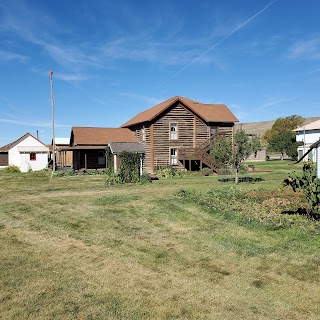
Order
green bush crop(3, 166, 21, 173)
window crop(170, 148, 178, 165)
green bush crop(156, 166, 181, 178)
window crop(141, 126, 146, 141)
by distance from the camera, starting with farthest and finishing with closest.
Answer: green bush crop(3, 166, 21, 173), window crop(141, 126, 146, 141), window crop(170, 148, 178, 165), green bush crop(156, 166, 181, 178)

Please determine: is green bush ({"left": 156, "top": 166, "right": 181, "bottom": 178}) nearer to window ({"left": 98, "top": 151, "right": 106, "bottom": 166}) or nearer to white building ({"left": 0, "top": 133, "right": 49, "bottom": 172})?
window ({"left": 98, "top": 151, "right": 106, "bottom": 166})

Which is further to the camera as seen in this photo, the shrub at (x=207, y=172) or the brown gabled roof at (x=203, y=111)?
the brown gabled roof at (x=203, y=111)

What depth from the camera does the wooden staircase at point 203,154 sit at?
32406mm

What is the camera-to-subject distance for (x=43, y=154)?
42.9 meters

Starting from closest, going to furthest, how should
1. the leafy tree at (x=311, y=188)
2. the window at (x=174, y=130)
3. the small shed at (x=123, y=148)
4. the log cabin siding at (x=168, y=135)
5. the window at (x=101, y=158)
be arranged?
the leafy tree at (x=311, y=188) < the small shed at (x=123, y=148) < the log cabin siding at (x=168, y=135) < the window at (x=174, y=130) < the window at (x=101, y=158)

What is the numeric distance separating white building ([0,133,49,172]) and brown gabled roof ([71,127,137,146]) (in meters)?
6.56

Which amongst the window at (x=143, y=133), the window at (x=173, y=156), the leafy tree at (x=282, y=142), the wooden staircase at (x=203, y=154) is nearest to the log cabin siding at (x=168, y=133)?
the window at (x=173, y=156)

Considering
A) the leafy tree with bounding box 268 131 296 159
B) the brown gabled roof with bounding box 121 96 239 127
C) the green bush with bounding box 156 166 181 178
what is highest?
the brown gabled roof with bounding box 121 96 239 127

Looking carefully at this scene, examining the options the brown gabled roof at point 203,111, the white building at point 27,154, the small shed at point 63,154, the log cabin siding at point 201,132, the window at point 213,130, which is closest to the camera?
the brown gabled roof at point 203,111

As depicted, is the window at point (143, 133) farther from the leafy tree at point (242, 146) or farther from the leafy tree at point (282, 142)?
the leafy tree at point (282, 142)

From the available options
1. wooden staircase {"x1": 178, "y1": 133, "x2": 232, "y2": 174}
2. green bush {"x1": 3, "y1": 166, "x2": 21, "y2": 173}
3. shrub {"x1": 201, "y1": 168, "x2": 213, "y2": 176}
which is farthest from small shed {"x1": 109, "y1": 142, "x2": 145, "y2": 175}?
green bush {"x1": 3, "y1": 166, "x2": 21, "y2": 173}

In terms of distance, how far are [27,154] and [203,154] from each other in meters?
23.9

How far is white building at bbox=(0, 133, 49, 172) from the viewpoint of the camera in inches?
1647

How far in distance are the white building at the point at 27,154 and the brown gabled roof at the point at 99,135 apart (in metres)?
6.56
